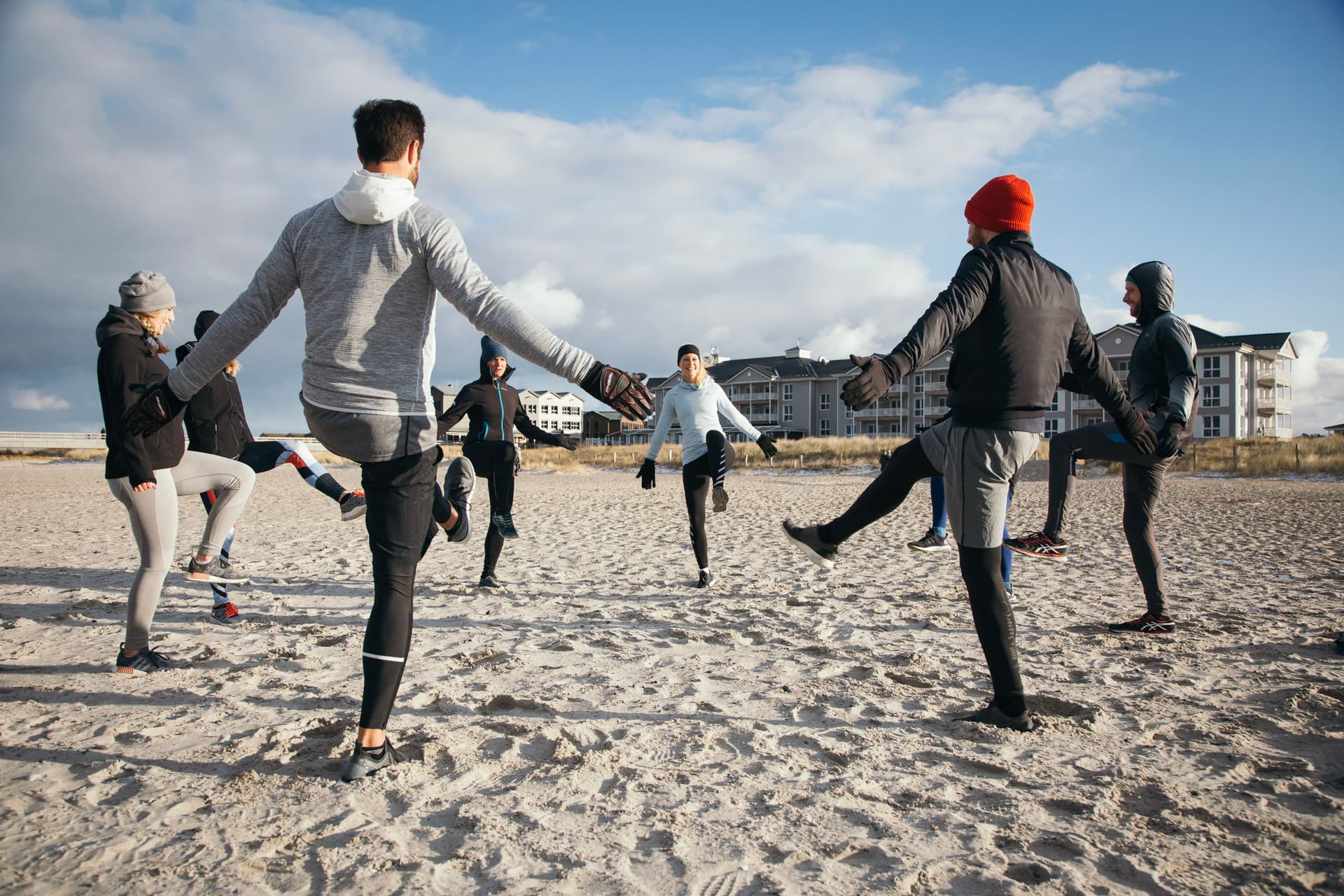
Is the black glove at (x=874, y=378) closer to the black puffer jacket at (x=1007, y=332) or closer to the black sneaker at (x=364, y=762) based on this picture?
the black puffer jacket at (x=1007, y=332)

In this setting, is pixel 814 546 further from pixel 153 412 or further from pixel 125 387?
pixel 125 387

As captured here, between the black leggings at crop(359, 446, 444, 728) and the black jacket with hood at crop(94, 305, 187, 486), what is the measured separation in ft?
5.56

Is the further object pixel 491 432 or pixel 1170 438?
pixel 491 432

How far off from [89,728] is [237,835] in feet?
4.56

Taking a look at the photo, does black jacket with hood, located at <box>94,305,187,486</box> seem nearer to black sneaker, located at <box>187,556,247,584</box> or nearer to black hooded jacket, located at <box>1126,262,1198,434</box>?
black sneaker, located at <box>187,556,247,584</box>

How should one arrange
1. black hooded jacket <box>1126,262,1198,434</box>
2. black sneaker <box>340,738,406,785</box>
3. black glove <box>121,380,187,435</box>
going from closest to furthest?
black sneaker <box>340,738,406,785</box> < black glove <box>121,380,187,435</box> < black hooded jacket <box>1126,262,1198,434</box>

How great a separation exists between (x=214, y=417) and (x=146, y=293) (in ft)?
4.85

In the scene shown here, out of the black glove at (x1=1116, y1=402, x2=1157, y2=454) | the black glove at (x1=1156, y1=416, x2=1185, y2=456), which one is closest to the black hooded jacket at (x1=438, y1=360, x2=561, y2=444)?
the black glove at (x1=1116, y1=402, x2=1157, y2=454)

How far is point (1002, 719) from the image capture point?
3088 millimetres

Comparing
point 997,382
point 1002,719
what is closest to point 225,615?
point 1002,719

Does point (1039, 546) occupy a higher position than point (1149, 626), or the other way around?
point (1039, 546)

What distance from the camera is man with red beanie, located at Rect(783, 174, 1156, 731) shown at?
2951 millimetres

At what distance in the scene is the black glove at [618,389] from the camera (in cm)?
260

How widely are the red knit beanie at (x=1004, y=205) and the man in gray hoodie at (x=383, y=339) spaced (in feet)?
5.43
